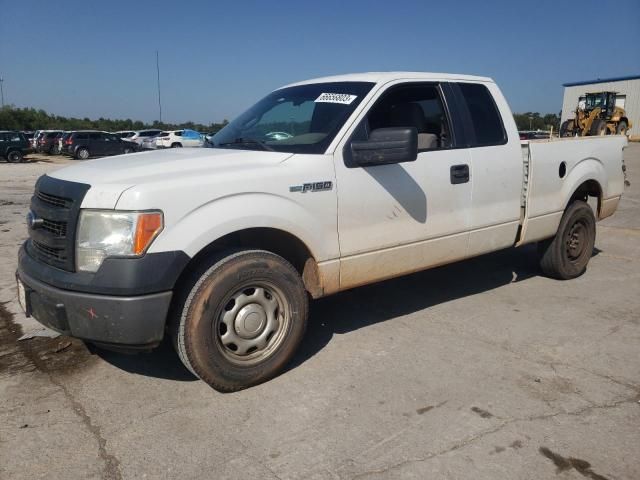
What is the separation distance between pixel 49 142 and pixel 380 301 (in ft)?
116

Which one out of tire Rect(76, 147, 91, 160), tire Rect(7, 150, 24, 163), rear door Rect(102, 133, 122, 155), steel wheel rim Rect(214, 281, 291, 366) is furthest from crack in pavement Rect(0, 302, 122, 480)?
rear door Rect(102, 133, 122, 155)

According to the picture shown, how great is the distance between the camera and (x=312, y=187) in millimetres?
3406

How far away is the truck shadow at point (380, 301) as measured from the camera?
146 inches

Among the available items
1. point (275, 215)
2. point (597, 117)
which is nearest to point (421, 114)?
point (275, 215)

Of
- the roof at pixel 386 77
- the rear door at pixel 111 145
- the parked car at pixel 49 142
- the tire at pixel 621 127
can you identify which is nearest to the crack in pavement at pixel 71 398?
the roof at pixel 386 77

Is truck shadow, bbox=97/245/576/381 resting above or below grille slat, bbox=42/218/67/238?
below

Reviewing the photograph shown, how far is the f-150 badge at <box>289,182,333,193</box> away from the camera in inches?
131

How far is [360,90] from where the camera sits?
3908mm

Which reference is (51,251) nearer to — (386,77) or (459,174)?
(386,77)

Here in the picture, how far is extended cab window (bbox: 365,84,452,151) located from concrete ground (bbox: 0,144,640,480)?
147cm

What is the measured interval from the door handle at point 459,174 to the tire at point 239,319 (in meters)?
1.56

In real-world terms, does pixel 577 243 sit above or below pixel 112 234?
below

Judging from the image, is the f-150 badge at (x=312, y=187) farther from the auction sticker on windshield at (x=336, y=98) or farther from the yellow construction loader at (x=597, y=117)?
the yellow construction loader at (x=597, y=117)

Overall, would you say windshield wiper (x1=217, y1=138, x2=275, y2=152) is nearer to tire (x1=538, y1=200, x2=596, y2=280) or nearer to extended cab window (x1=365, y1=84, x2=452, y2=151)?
extended cab window (x1=365, y1=84, x2=452, y2=151)
